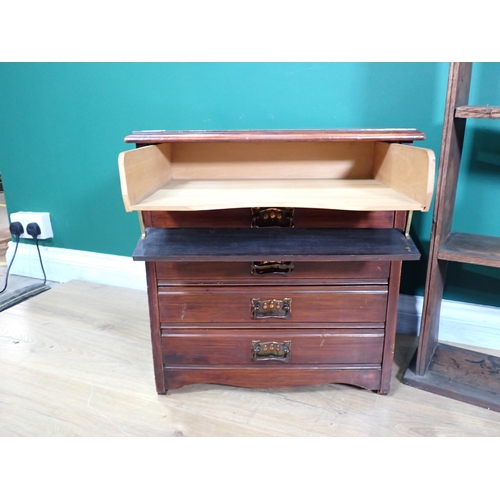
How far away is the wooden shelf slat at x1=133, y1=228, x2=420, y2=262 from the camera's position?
0.87 meters

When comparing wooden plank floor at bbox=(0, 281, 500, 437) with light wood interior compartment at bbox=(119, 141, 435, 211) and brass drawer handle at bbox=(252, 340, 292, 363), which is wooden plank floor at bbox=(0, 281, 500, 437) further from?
light wood interior compartment at bbox=(119, 141, 435, 211)

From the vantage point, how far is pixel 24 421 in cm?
102

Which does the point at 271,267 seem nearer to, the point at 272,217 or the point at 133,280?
the point at 272,217

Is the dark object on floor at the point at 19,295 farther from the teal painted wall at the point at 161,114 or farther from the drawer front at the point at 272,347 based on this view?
the drawer front at the point at 272,347

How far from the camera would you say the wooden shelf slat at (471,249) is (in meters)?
1.02

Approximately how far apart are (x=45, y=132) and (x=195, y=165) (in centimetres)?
85

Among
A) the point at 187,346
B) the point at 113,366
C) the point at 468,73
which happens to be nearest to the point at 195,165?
the point at 187,346

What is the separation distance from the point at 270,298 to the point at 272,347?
0.43ft

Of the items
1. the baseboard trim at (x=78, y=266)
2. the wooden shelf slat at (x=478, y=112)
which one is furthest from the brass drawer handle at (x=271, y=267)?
the baseboard trim at (x=78, y=266)

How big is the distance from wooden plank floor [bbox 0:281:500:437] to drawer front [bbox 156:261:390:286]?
32 cm

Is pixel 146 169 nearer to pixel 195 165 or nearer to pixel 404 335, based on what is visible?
pixel 195 165

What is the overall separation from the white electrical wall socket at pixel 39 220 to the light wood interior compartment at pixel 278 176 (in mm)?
901

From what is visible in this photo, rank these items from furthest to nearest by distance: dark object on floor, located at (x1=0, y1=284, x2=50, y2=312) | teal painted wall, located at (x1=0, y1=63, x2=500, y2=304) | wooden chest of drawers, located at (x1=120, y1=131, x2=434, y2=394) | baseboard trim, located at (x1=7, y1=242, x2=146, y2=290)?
1. baseboard trim, located at (x1=7, y1=242, x2=146, y2=290)
2. dark object on floor, located at (x1=0, y1=284, x2=50, y2=312)
3. teal painted wall, located at (x1=0, y1=63, x2=500, y2=304)
4. wooden chest of drawers, located at (x1=120, y1=131, x2=434, y2=394)

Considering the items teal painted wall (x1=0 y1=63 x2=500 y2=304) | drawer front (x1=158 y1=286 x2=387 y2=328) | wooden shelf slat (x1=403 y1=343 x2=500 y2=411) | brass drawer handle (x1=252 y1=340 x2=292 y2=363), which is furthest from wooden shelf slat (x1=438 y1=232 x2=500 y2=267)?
brass drawer handle (x1=252 y1=340 x2=292 y2=363)
